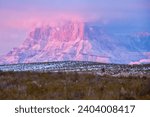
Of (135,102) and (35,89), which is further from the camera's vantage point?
(35,89)

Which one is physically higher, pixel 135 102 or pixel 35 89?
pixel 135 102

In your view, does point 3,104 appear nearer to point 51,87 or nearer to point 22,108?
point 22,108

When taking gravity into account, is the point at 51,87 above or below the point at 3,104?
below

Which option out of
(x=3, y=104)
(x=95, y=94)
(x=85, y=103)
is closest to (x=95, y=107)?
(x=85, y=103)

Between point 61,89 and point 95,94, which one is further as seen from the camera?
point 61,89

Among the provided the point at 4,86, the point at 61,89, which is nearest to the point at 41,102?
the point at 61,89

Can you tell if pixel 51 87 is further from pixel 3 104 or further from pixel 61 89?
pixel 3 104

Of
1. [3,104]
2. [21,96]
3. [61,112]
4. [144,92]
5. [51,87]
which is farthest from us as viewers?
[51,87]

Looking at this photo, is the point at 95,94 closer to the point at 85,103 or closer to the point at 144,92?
the point at 144,92

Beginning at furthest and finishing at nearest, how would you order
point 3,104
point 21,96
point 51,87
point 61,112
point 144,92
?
1. point 51,87
2. point 144,92
3. point 21,96
4. point 3,104
5. point 61,112
